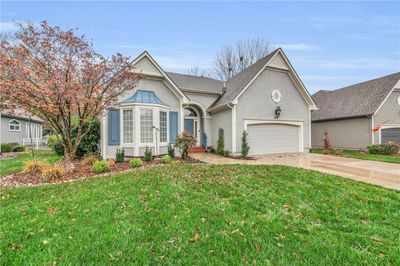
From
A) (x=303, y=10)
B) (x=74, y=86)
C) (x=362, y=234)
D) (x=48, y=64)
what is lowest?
(x=362, y=234)

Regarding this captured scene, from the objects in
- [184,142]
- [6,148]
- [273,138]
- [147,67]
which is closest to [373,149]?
[273,138]

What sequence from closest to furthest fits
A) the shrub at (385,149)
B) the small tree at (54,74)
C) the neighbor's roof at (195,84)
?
the small tree at (54,74), the shrub at (385,149), the neighbor's roof at (195,84)

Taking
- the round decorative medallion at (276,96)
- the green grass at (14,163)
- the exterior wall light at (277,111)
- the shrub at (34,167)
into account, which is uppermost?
the round decorative medallion at (276,96)

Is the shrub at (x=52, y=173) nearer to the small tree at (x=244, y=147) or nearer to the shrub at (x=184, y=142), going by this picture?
the shrub at (x=184, y=142)

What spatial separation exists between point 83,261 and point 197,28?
16551mm

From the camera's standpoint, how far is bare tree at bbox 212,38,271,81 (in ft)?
94.4

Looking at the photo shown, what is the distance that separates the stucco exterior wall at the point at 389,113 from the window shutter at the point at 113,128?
714 inches

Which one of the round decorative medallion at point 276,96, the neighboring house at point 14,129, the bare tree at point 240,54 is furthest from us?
the bare tree at point 240,54

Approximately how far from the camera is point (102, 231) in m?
3.36

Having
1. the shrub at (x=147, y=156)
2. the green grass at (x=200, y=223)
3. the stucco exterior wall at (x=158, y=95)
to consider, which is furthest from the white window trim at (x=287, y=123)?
the green grass at (x=200, y=223)

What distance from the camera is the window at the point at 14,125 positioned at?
1965 centimetres

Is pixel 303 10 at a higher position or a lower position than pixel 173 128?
higher

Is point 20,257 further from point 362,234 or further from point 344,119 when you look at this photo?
point 344,119

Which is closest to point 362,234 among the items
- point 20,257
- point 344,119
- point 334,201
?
point 334,201
